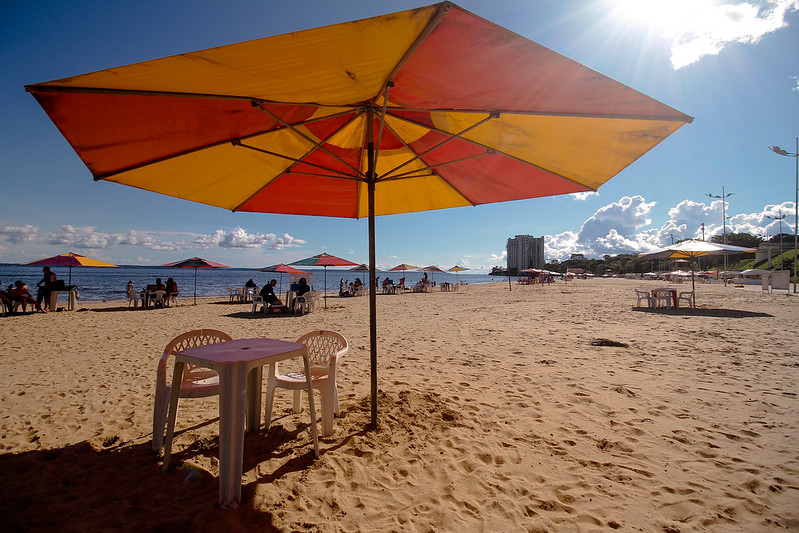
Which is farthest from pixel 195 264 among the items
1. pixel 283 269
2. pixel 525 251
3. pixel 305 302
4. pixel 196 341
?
pixel 525 251

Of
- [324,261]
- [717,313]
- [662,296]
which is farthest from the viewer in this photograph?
[324,261]

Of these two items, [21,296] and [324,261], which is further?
[324,261]

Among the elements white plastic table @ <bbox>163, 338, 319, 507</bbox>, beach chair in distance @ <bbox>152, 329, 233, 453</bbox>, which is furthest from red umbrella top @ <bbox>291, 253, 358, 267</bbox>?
white plastic table @ <bbox>163, 338, 319, 507</bbox>

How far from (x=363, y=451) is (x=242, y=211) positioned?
2.94 m

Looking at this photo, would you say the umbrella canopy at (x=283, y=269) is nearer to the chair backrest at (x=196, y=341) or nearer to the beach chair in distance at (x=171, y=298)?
the beach chair in distance at (x=171, y=298)

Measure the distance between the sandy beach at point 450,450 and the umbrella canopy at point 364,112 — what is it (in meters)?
0.86

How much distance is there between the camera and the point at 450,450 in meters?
2.79

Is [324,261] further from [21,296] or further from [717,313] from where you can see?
[717,313]

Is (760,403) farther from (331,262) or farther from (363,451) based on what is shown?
(331,262)

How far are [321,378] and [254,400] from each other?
0.63 m

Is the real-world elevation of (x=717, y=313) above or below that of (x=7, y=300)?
below

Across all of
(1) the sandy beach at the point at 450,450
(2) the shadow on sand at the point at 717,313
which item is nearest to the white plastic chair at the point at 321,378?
(1) the sandy beach at the point at 450,450

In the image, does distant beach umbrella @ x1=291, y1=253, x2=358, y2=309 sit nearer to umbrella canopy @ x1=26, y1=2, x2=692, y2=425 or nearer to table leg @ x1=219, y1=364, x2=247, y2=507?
umbrella canopy @ x1=26, y1=2, x2=692, y2=425

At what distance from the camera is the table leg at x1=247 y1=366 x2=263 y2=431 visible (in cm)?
289
